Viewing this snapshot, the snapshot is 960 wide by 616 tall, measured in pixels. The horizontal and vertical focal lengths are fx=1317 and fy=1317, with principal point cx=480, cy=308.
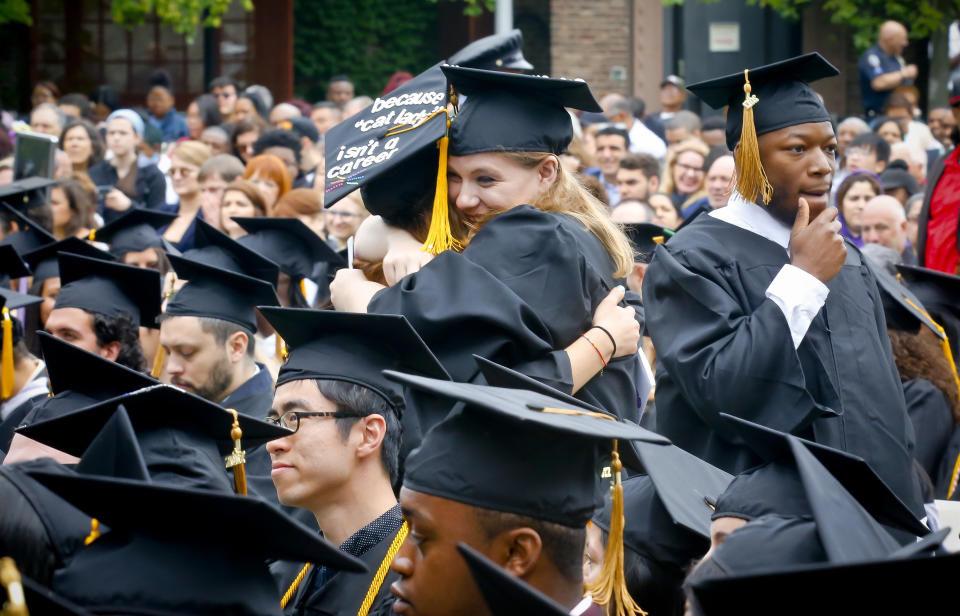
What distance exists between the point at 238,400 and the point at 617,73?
14349mm

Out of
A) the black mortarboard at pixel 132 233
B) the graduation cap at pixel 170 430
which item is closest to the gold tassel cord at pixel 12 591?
the graduation cap at pixel 170 430

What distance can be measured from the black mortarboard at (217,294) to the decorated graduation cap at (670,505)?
2490 millimetres

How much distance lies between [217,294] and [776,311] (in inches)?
112

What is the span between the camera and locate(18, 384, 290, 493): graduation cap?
342 cm

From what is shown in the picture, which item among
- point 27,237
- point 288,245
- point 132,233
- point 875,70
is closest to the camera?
point 288,245

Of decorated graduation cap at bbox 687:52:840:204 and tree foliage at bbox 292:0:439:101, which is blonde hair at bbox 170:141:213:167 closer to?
decorated graduation cap at bbox 687:52:840:204

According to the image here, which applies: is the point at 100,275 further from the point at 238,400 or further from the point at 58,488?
the point at 58,488

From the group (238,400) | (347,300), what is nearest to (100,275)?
(238,400)

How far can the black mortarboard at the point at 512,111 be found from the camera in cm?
377

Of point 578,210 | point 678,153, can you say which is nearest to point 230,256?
point 578,210

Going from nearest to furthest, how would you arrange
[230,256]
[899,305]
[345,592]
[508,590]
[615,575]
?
[508,590] < [615,575] < [345,592] < [899,305] < [230,256]

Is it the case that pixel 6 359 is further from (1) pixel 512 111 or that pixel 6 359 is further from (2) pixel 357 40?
(2) pixel 357 40

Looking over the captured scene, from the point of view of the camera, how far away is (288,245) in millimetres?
7027

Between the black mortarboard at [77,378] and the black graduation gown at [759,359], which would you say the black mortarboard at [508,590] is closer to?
the black graduation gown at [759,359]
